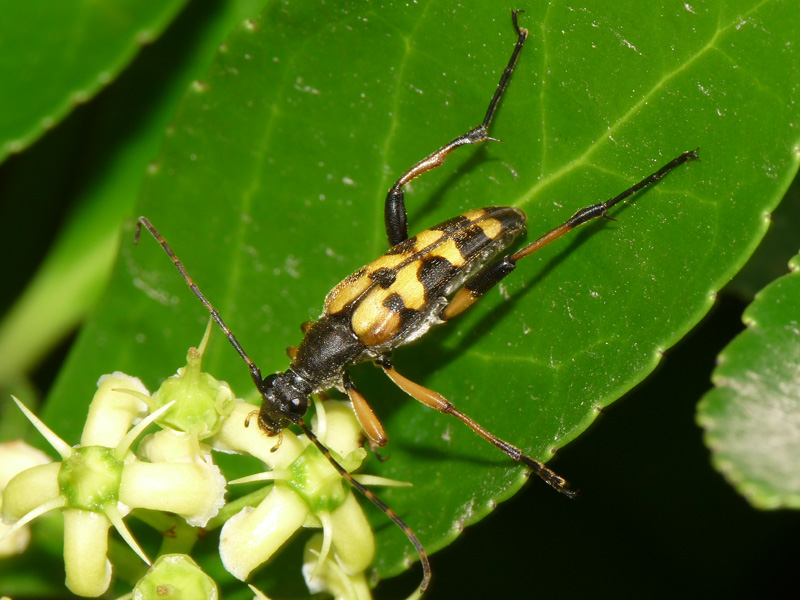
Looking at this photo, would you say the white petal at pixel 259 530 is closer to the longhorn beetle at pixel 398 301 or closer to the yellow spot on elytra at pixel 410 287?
the longhorn beetle at pixel 398 301

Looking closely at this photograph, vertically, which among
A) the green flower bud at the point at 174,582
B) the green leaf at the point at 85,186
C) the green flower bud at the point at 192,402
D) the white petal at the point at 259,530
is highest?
the green leaf at the point at 85,186

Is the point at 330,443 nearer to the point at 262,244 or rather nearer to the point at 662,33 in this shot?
the point at 262,244

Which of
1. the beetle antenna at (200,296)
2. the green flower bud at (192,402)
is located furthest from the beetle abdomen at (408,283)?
the green flower bud at (192,402)

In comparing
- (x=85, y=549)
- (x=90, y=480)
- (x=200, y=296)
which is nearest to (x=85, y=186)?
(x=200, y=296)

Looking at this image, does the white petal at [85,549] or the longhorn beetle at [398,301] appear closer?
the white petal at [85,549]

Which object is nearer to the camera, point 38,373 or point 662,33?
point 662,33

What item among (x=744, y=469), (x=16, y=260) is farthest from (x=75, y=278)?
(x=744, y=469)

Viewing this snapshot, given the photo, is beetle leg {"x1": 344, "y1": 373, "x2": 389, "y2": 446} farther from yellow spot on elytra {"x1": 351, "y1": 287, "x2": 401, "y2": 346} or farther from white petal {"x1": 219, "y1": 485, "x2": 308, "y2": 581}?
white petal {"x1": 219, "y1": 485, "x2": 308, "y2": 581}
